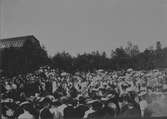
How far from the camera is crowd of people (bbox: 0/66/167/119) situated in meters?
2.65

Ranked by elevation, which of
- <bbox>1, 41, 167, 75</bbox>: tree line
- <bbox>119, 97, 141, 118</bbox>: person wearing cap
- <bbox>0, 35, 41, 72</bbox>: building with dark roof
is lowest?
<bbox>119, 97, 141, 118</bbox>: person wearing cap

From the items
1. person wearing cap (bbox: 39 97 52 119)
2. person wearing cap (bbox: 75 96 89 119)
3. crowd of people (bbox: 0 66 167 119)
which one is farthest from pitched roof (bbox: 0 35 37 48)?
person wearing cap (bbox: 75 96 89 119)

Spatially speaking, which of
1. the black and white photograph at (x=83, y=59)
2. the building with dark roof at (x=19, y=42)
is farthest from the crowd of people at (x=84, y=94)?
the building with dark roof at (x=19, y=42)

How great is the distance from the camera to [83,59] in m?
2.71

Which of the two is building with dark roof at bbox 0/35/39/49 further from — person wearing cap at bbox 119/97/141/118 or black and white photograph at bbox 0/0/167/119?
person wearing cap at bbox 119/97/141/118

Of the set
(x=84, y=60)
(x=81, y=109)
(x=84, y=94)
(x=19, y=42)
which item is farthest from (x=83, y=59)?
(x=19, y=42)

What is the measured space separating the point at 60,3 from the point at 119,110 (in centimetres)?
103

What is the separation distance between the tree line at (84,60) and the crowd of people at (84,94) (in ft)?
0.15

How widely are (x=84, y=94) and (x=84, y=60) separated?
284 mm

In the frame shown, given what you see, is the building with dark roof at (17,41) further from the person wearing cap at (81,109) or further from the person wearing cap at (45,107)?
the person wearing cap at (81,109)

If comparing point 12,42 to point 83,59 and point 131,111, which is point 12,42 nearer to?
point 83,59

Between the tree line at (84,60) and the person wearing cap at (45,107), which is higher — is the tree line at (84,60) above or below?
above

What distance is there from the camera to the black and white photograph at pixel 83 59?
2668 mm

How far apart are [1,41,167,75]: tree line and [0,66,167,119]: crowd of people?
46 millimetres
